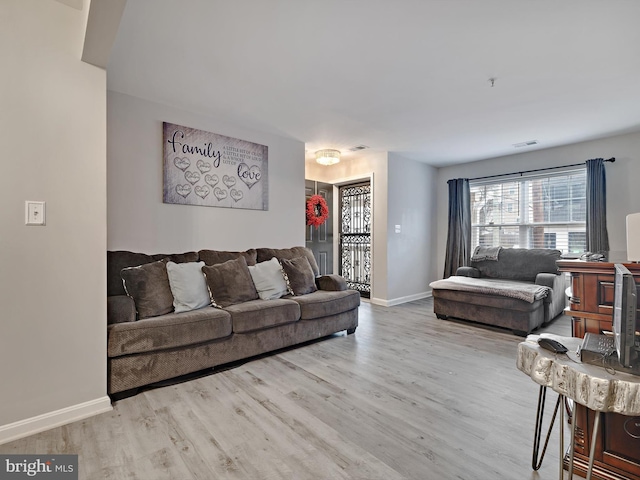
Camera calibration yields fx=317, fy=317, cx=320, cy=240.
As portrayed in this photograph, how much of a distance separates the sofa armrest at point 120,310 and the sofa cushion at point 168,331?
0.07 metres

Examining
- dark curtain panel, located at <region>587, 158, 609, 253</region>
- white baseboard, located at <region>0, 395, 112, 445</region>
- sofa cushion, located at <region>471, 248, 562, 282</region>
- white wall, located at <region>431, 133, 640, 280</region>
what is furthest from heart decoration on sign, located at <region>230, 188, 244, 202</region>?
dark curtain panel, located at <region>587, 158, 609, 253</region>

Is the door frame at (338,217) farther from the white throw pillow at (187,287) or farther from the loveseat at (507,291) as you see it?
the white throw pillow at (187,287)

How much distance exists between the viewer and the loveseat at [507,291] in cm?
372

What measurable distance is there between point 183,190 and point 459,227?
4.61 m

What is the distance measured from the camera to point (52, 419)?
1885 millimetres

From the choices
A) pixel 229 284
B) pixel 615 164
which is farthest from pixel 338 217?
pixel 615 164

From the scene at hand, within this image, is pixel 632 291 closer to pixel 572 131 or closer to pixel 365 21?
pixel 365 21

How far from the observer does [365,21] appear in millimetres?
2000

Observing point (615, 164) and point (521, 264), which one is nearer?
point (615, 164)

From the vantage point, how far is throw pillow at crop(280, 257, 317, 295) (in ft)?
11.7

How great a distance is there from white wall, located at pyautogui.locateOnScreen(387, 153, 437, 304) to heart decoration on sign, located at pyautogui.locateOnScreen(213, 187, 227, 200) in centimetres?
268

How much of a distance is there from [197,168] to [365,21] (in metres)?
2.30

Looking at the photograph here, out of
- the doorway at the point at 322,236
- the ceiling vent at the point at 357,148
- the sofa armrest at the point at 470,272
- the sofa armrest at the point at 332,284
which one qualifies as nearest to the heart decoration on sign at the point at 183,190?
the sofa armrest at the point at 332,284

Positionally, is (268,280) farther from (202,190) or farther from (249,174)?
(249,174)
